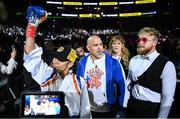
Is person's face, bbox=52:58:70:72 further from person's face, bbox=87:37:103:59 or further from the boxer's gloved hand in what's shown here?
person's face, bbox=87:37:103:59

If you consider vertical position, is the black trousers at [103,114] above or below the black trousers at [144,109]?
below

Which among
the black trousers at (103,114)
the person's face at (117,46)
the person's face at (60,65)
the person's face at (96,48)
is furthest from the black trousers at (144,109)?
the person's face at (117,46)

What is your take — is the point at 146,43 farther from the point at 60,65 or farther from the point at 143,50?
the point at 60,65

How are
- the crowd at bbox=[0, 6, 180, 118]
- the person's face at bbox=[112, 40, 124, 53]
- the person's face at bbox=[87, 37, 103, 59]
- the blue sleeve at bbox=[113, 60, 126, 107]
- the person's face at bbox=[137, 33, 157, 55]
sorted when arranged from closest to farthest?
the crowd at bbox=[0, 6, 180, 118] < the person's face at bbox=[137, 33, 157, 55] < the blue sleeve at bbox=[113, 60, 126, 107] < the person's face at bbox=[87, 37, 103, 59] < the person's face at bbox=[112, 40, 124, 53]

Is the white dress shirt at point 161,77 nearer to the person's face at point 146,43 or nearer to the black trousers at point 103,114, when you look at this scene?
the person's face at point 146,43

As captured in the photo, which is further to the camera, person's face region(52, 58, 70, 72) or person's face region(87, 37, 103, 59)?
person's face region(87, 37, 103, 59)

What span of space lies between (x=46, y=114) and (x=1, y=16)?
862mm

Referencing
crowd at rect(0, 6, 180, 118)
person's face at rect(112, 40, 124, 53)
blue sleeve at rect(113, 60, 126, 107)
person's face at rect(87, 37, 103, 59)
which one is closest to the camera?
crowd at rect(0, 6, 180, 118)

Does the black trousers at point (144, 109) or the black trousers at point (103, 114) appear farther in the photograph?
the black trousers at point (103, 114)

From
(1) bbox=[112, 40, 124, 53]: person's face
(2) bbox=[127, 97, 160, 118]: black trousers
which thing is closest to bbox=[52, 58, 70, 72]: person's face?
(2) bbox=[127, 97, 160, 118]: black trousers

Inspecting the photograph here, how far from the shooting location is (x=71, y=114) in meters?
3.00

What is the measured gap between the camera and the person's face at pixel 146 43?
3.84 metres

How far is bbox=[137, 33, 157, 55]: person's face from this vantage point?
3840mm

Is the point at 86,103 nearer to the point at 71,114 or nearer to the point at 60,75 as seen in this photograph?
the point at 71,114
